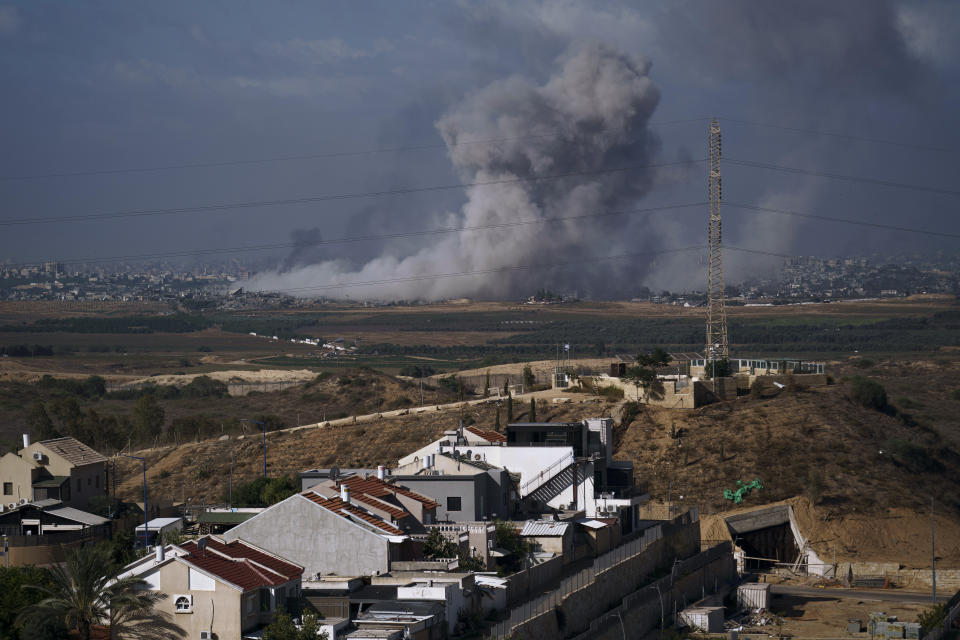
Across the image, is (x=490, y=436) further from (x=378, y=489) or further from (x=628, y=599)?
(x=628, y=599)

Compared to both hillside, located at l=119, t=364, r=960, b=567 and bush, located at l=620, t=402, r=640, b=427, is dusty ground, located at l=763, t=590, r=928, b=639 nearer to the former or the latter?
hillside, located at l=119, t=364, r=960, b=567

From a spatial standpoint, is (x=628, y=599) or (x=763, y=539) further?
(x=763, y=539)

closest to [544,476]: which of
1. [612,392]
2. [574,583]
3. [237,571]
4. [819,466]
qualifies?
[574,583]

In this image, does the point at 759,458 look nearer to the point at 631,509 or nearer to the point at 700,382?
the point at 700,382

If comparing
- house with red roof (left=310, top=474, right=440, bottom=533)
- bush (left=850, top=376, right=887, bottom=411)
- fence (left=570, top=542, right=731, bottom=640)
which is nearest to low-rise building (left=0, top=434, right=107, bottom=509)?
house with red roof (left=310, top=474, right=440, bottom=533)

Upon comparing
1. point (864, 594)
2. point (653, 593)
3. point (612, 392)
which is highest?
point (612, 392)

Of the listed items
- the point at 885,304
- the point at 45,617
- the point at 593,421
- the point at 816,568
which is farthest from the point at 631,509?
the point at 885,304
